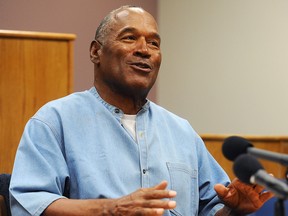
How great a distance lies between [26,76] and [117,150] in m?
1.28

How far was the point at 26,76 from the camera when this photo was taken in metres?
3.31

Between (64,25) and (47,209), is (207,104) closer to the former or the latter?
(64,25)

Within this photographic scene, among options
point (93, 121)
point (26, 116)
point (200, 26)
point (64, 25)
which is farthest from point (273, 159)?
point (200, 26)

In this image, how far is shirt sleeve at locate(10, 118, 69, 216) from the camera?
1980 mm

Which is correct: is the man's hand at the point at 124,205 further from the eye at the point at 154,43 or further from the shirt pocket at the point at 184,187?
the eye at the point at 154,43

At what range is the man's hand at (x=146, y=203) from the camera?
5.76 feet

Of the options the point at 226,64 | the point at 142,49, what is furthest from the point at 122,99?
the point at 226,64

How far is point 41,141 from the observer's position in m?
2.08

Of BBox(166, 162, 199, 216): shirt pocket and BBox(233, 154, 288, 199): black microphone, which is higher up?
BBox(233, 154, 288, 199): black microphone

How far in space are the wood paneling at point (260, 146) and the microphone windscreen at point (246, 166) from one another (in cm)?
252

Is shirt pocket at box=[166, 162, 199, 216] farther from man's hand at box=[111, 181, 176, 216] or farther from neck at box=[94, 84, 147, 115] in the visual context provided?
man's hand at box=[111, 181, 176, 216]

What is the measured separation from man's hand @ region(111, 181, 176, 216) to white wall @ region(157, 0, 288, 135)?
327 cm

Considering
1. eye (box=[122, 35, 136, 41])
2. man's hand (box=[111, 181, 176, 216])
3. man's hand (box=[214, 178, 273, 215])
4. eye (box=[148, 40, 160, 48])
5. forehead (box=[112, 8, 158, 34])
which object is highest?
forehead (box=[112, 8, 158, 34])

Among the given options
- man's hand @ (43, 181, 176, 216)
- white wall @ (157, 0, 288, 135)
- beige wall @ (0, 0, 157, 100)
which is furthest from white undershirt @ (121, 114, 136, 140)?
white wall @ (157, 0, 288, 135)
